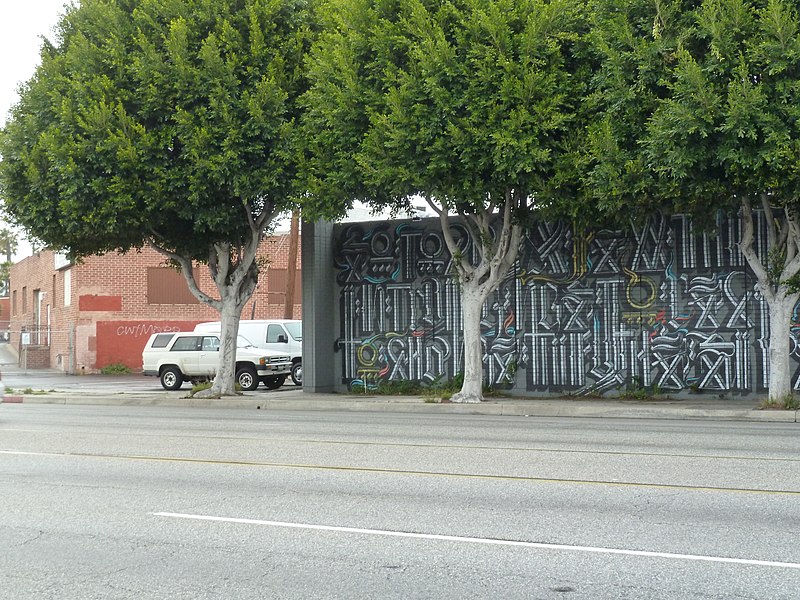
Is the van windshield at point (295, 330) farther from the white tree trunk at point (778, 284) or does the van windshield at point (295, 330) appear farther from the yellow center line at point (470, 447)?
the yellow center line at point (470, 447)

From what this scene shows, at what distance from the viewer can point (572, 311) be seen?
22.9m

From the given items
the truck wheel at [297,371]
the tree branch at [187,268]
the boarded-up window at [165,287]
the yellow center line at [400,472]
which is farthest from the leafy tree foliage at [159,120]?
the boarded-up window at [165,287]

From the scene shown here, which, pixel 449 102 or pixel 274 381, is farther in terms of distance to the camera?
pixel 274 381

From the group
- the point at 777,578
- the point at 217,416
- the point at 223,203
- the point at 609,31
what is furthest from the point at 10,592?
the point at 223,203

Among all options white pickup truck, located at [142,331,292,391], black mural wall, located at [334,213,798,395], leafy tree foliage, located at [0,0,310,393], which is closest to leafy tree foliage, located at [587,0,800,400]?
black mural wall, located at [334,213,798,395]

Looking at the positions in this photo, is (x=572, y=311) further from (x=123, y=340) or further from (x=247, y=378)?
(x=123, y=340)

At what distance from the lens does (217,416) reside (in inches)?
770

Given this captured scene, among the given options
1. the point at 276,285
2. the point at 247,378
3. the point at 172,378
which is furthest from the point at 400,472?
the point at 276,285

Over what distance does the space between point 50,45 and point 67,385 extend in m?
14.2

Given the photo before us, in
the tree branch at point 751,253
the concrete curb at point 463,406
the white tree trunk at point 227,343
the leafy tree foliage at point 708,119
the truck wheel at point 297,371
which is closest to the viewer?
the leafy tree foliage at point 708,119

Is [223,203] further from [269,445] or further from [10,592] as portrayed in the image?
[10,592]

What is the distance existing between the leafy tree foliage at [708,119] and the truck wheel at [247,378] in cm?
1324

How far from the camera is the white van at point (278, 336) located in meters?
29.5

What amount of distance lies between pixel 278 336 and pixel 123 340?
54.5 feet
